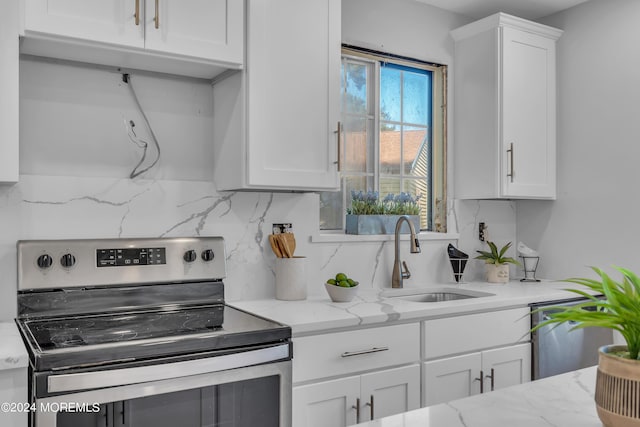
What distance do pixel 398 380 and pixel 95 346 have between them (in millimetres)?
1171

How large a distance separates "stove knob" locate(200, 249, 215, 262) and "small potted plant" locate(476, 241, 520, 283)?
1.61 metres

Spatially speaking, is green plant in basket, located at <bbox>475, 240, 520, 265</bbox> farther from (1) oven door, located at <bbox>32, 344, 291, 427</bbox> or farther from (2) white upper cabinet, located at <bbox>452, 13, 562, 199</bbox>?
(1) oven door, located at <bbox>32, 344, 291, 427</bbox>

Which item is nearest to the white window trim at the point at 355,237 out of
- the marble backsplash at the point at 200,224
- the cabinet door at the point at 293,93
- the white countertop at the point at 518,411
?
the marble backsplash at the point at 200,224

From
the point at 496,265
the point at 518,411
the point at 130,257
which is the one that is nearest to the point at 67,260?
the point at 130,257

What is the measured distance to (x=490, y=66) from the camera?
3.10 m

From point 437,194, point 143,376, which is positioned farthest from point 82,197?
point 437,194

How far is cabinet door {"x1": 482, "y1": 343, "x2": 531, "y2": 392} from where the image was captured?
98.1 inches

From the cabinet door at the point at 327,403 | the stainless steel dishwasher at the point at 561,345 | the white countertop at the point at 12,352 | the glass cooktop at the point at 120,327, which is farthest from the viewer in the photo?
the stainless steel dishwasher at the point at 561,345

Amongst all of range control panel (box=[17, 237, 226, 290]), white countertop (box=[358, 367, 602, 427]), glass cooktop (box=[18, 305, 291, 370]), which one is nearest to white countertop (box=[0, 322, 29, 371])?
glass cooktop (box=[18, 305, 291, 370])

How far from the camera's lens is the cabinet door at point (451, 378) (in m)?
2.31

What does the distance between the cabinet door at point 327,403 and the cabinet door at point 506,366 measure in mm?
713

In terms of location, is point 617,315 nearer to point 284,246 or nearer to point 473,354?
point 473,354

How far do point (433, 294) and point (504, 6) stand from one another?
1737mm

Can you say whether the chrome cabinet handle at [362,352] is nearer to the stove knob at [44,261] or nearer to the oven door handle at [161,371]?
the oven door handle at [161,371]
